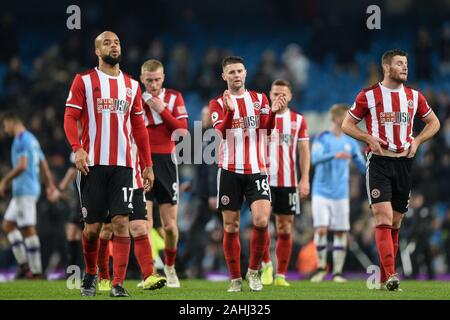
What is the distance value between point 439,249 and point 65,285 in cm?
853

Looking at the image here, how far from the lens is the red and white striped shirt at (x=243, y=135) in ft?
32.3

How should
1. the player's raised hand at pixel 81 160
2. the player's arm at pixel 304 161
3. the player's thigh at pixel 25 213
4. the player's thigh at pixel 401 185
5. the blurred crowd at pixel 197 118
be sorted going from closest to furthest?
the player's raised hand at pixel 81 160 → the player's thigh at pixel 401 185 → the player's arm at pixel 304 161 → the player's thigh at pixel 25 213 → the blurred crowd at pixel 197 118

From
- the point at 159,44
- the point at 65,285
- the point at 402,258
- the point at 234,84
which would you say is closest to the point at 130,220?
the point at 234,84

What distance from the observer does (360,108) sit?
10000 mm

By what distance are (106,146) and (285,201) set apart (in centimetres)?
349

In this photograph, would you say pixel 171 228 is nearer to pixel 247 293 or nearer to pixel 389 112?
pixel 247 293

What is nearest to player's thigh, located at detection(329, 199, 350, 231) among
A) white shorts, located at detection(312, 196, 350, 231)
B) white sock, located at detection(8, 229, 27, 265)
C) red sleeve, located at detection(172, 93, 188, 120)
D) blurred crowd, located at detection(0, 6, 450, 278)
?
white shorts, located at detection(312, 196, 350, 231)

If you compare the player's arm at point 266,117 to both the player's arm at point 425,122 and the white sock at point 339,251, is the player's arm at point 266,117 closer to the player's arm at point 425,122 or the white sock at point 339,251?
the player's arm at point 425,122

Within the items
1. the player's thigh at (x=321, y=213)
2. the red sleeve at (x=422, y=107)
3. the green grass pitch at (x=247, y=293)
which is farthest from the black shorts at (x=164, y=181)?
the red sleeve at (x=422, y=107)

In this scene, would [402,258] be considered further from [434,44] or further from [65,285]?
[434,44]

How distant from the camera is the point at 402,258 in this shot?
15.1m

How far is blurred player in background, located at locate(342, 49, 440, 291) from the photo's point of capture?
32.0 feet

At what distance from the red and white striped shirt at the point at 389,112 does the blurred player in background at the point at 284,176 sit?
1828 millimetres

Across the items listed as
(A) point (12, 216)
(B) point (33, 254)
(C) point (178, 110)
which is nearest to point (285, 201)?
(C) point (178, 110)
